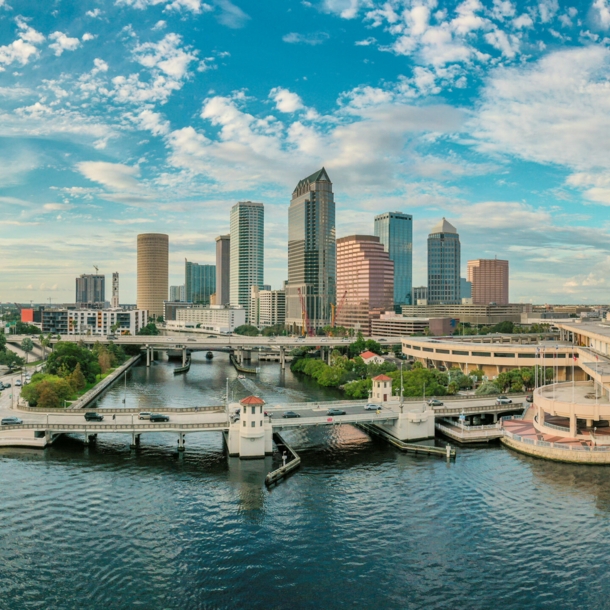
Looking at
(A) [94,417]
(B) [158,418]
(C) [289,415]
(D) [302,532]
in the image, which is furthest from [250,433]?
(A) [94,417]

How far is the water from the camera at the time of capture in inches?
1537

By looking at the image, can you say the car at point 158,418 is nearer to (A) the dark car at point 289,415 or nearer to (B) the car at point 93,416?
(B) the car at point 93,416

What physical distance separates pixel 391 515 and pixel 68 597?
88.9 ft

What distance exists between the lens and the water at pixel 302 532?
3903 cm

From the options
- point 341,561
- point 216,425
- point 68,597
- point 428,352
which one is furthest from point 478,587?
point 428,352

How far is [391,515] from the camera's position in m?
51.8

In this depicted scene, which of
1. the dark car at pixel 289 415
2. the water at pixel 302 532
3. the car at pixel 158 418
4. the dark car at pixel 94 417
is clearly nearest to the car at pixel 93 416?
the dark car at pixel 94 417

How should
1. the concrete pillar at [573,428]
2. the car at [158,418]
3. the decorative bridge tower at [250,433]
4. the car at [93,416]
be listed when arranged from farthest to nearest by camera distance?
the car at [93,416] < the car at [158,418] < the concrete pillar at [573,428] < the decorative bridge tower at [250,433]

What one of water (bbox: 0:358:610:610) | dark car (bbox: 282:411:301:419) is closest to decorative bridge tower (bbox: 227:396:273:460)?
water (bbox: 0:358:610:610)

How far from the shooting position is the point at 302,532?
48.3 metres

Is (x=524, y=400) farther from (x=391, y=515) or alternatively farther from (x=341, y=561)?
(x=341, y=561)

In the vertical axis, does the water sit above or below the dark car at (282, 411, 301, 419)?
below

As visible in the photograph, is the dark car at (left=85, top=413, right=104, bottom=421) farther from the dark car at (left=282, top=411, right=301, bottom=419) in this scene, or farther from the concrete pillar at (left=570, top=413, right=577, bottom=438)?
the concrete pillar at (left=570, top=413, right=577, bottom=438)

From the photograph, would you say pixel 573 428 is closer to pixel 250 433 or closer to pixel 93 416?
pixel 250 433
